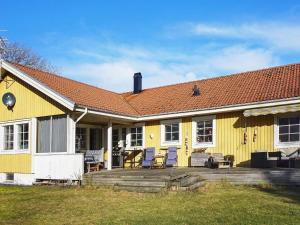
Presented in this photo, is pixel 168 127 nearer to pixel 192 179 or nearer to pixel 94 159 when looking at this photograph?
pixel 94 159

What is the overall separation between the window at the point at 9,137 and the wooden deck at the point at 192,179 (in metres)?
6.09

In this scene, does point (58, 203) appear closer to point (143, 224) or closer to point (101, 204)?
point (101, 204)

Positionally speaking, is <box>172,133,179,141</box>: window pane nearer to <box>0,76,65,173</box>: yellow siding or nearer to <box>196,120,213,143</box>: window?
<box>196,120,213,143</box>: window

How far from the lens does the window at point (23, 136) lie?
18016 mm

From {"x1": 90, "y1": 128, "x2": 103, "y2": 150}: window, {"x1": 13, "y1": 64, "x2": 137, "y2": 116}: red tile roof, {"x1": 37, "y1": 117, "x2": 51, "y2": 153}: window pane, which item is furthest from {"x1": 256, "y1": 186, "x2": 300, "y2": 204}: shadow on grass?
{"x1": 90, "y1": 128, "x2": 103, "y2": 150}: window

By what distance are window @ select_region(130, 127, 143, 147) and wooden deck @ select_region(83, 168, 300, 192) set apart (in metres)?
5.67

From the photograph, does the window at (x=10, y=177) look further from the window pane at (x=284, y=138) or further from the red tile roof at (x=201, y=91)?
the window pane at (x=284, y=138)

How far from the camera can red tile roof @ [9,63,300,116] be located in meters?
16.8

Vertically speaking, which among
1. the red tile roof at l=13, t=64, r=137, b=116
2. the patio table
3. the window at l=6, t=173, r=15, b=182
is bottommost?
the window at l=6, t=173, r=15, b=182

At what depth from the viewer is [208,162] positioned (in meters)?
16.8

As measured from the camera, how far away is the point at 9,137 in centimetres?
1877

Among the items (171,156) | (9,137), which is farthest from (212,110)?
(9,137)

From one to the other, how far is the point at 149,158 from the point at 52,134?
4463mm

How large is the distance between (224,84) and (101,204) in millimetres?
11043
